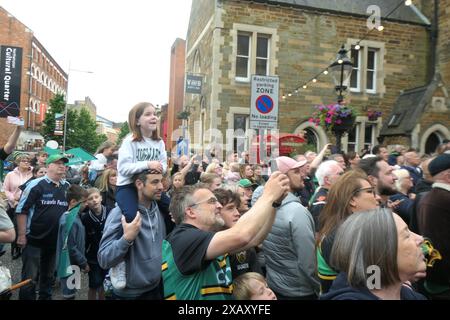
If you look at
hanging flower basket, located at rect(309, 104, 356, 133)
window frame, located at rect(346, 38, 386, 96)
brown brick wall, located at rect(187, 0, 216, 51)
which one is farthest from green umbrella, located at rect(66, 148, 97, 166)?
window frame, located at rect(346, 38, 386, 96)

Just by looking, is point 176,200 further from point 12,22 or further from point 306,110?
point 12,22

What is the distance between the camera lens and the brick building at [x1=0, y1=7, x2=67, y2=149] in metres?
36.5

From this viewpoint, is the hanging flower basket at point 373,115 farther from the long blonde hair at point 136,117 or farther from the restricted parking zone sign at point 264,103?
the long blonde hair at point 136,117

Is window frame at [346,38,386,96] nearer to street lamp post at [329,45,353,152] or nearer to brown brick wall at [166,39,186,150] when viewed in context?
street lamp post at [329,45,353,152]

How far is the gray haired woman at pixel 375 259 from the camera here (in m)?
1.85

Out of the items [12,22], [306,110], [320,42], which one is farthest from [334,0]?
[12,22]

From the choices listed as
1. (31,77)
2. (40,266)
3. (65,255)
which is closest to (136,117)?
(65,255)

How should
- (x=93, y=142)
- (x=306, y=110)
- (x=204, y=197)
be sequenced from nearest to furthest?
(x=204, y=197) → (x=306, y=110) → (x=93, y=142)

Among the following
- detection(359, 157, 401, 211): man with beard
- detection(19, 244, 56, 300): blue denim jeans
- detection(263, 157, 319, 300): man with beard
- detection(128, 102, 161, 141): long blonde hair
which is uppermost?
detection(128, 102, 161, 141): long blonde hair

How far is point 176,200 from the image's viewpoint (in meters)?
2.62

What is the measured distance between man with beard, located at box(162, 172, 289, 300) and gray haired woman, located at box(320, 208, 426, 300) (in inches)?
17.7

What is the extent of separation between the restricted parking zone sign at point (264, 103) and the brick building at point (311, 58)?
10.2 metres

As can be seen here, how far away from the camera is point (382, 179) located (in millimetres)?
4242
